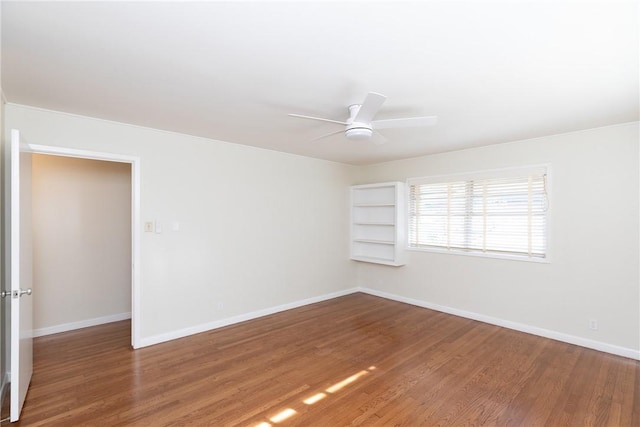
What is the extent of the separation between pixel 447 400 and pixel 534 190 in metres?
2.86

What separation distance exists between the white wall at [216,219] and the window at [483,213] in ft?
5.19

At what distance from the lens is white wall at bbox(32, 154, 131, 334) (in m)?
→ 3.85

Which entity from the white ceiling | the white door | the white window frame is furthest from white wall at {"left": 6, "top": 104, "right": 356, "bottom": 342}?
the white window frame

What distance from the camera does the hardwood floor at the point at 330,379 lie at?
2.32m

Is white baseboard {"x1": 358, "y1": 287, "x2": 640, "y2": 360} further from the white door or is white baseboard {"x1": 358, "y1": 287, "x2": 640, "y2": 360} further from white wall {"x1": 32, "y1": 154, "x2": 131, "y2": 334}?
the white door

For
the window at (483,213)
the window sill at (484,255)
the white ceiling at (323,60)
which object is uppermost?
the white ceiling at (323,60)

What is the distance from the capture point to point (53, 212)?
392 cm

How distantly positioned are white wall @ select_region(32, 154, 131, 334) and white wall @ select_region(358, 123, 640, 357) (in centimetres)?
494

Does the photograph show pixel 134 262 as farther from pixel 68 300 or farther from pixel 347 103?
pixel 347 103

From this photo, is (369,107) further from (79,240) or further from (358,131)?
(79,240)

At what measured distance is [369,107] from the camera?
227cm

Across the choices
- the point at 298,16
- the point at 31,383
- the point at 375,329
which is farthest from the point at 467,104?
the point at 31,383

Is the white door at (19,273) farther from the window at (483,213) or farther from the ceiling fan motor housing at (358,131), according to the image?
the window at (483,213)

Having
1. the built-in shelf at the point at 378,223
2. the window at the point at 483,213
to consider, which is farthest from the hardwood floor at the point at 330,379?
the built-in shelf at the point at 378,223
